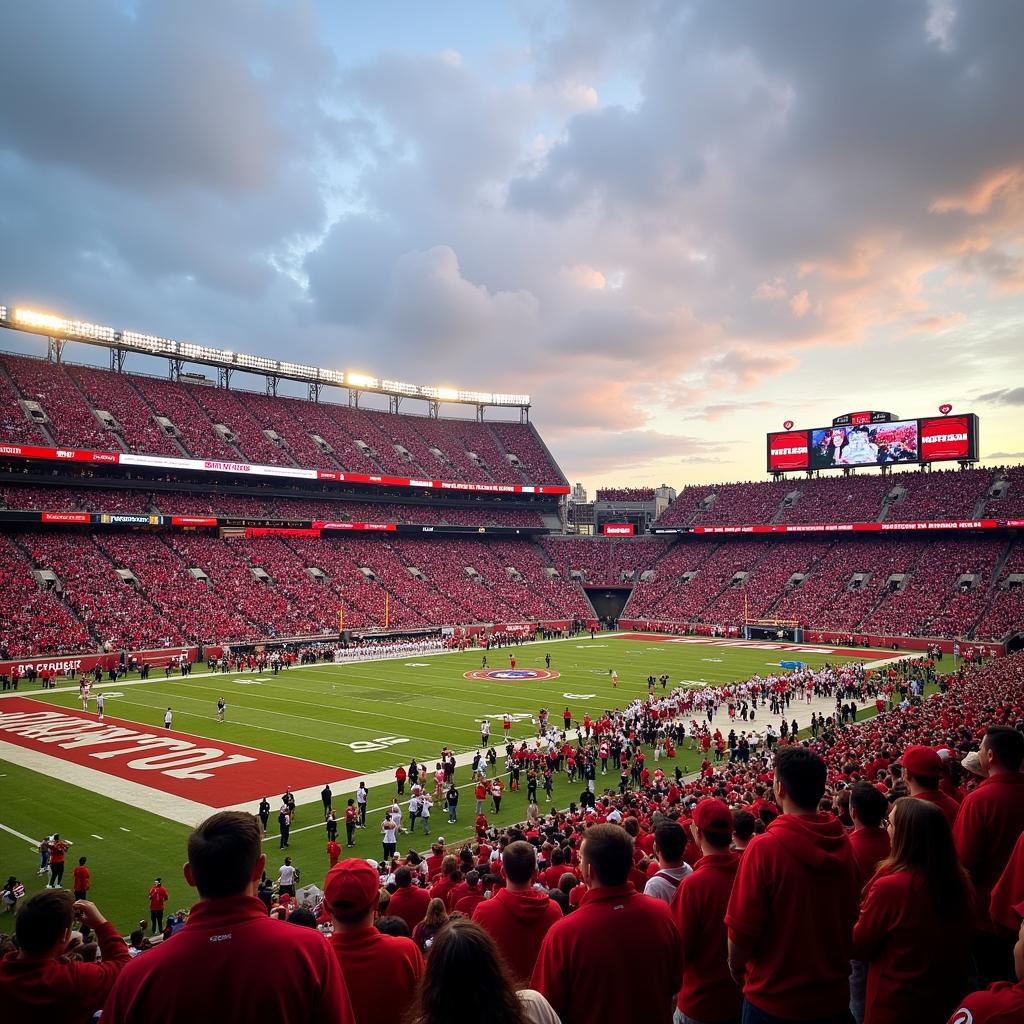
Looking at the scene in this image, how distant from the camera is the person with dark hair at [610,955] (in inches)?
130

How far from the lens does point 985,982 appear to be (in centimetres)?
474

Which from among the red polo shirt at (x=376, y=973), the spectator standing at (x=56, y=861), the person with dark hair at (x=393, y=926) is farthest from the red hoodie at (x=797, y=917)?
the spectator standing at (x=56, y=861)

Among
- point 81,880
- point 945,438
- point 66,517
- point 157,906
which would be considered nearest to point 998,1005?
point 157,906

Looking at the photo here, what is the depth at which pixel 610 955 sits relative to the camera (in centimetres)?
332

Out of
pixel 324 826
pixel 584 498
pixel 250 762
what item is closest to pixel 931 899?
pixel 324 826

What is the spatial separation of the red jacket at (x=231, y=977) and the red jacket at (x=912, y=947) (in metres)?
2.48

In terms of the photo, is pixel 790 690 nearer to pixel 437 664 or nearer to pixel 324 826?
pixel 437 664

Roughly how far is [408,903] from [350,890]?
12.4ft

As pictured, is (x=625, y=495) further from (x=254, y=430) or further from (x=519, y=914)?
(x=519, y=914)

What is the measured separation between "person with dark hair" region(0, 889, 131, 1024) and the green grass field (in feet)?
37.3

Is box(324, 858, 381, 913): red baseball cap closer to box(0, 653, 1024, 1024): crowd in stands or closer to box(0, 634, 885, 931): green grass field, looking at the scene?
box(0, 653, 1024, 1024): crowd in stands

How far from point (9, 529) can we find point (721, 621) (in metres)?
51.4

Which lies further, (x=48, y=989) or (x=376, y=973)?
(x=48, y=989)

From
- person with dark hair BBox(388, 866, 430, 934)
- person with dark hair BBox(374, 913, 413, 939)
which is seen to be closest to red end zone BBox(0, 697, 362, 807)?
person with dark hair BBox(388, 866, 430, 934)
